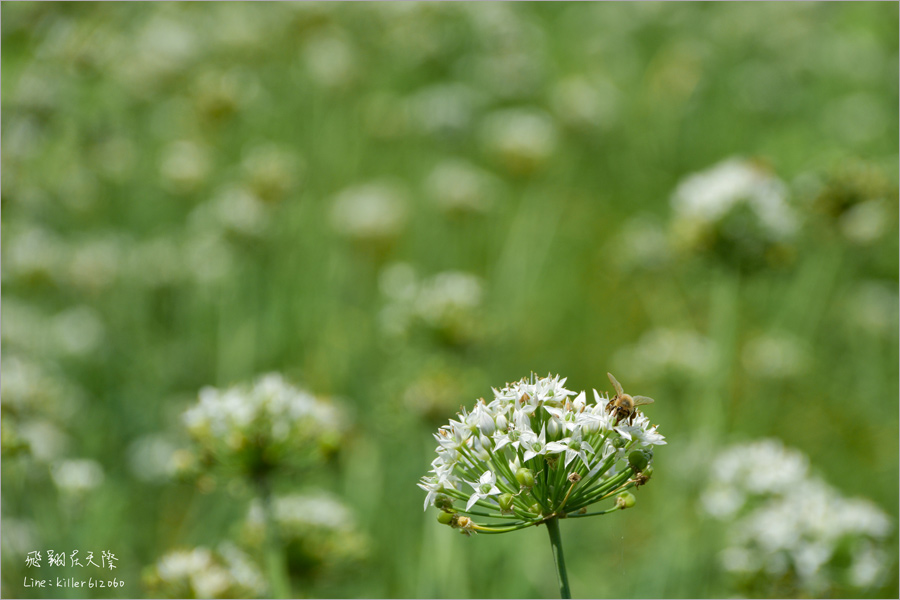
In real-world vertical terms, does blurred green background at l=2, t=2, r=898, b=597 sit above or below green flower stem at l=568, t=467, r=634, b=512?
above

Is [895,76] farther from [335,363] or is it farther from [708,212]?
[335,363]

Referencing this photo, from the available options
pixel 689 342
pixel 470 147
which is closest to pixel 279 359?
pixel 689 342

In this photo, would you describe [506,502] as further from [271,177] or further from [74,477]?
[271,177]

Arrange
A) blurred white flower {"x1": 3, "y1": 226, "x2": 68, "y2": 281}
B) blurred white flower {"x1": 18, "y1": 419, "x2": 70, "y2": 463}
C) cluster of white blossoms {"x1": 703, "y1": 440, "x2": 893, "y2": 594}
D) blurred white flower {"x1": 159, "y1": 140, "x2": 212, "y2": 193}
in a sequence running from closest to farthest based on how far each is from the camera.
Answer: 1. cluster of white blossoms {"x1": 703, "y1": 440, "x2": 893, "y2": 594}
2. blurred white flower {"x1": 18, "y1": 419, "x2": 70, "y2": 463}
3. blurred white flower {"x1": 3, "y1": 226, "x2": 68, "y2": 281}
4. blurred white flower {"x1": 159, "y1": 140, "x2": 212, "y2": 193}

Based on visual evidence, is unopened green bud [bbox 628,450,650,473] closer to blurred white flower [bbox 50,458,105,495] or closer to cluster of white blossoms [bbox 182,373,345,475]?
cluster of white blossoms [bbox 182,373,345,475]

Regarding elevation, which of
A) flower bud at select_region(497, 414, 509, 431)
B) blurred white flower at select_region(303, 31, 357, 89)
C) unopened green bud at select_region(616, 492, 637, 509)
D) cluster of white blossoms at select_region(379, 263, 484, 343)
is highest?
blurred white flower at select_region(303, 31, 357, 89)

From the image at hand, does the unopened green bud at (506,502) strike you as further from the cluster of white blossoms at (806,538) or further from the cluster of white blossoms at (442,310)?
the cluster of white blossoms at (442,310)

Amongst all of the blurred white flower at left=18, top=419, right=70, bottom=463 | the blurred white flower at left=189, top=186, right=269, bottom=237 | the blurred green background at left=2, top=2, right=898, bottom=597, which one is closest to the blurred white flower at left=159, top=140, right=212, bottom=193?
the blurred green background at left=2, top=2, right=898, bottom=597

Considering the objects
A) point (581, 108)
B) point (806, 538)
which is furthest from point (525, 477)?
point (581, 108)
